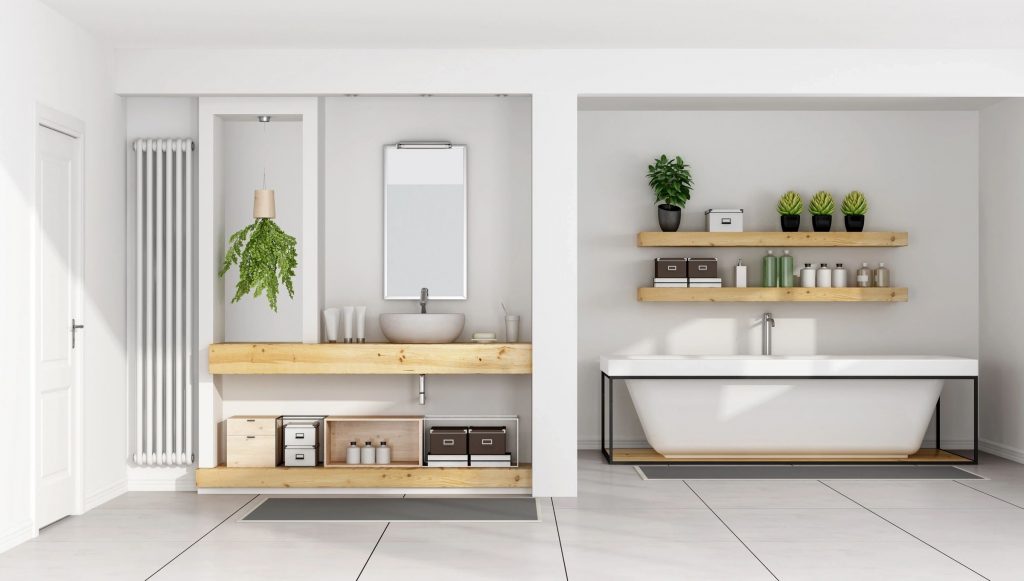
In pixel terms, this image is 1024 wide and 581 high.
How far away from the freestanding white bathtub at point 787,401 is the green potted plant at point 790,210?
3.77ft

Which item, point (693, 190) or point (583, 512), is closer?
point (583, 512)

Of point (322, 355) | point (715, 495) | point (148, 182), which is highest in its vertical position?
point (148, 182)

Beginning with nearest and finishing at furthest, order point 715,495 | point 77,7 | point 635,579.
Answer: point 635,579 < point 77,7 < point 715,495

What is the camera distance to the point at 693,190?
695cm

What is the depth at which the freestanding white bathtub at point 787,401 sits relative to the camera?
605 centimetres

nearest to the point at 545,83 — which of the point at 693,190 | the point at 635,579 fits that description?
the point at 693,190

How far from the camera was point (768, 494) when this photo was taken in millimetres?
5301

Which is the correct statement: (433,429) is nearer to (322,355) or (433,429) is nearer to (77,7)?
(322,355)

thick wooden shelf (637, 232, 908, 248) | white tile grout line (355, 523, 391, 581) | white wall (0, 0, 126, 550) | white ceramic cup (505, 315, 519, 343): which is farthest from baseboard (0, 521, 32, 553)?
thick wooden shelf (637, 232, 908, 248)

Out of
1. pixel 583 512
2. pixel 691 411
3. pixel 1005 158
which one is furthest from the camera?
pixel 1005 158

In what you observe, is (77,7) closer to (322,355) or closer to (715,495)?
(322,355)

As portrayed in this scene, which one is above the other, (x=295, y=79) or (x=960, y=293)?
(x=295, y=79)

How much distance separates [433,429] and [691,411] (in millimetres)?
1833

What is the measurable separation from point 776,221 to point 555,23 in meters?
2.98
